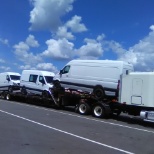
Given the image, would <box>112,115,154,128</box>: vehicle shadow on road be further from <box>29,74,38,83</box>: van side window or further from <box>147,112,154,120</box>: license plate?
<box>29,74,38,83</box>: van side window

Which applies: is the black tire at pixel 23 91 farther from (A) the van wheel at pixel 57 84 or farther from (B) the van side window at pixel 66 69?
(B) the van side window at pixel 66 69

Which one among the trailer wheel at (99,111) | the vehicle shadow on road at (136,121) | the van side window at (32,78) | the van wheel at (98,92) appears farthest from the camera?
Answer: the van side window at (32,78)

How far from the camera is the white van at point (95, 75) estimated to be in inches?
771

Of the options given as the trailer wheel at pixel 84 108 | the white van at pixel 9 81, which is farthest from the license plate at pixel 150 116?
the white van at pixel 9 81

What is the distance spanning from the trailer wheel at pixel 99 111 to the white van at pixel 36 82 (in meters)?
7.03

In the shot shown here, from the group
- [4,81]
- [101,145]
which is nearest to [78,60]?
[101,145]

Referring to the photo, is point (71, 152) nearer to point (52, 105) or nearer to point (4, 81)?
point (52, 105)

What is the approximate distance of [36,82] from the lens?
28.3 m

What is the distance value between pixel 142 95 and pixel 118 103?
2.02 metres

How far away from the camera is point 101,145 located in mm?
10328

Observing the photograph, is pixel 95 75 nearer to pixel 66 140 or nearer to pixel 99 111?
pixel 99 111

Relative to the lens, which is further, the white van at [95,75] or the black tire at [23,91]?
the black tire at [23,91]

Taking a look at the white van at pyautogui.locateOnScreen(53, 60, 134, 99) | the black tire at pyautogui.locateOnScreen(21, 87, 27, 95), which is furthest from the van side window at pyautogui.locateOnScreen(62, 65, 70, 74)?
the black tire at pyautogui.locateOnScreen(21, 87, 27, 95)

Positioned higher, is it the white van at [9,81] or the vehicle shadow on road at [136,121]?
the white van at [9,81]
